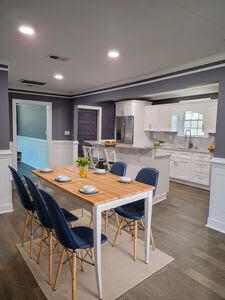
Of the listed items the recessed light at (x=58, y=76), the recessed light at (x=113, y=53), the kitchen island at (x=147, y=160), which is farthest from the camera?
the recessed light at (x=58, y=76)

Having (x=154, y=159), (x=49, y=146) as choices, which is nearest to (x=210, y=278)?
(x=154, y=159)

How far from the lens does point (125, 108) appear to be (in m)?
7.09

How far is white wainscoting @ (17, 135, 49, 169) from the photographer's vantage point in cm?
695

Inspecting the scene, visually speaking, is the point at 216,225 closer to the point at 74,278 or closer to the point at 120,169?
the point at 120,169

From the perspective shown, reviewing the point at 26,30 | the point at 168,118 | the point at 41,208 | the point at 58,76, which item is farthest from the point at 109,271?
the point at 168,118

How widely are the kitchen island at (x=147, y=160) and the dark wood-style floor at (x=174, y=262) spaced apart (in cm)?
54

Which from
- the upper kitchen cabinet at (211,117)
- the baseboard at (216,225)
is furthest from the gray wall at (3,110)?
the upper kitchen cabinet at (211,117)

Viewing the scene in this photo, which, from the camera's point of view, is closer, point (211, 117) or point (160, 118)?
point (211, 117)

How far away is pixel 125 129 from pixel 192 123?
2.26 metres

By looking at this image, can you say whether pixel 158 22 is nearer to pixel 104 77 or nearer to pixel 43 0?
pixel 43 0

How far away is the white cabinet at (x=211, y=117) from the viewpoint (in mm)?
5211

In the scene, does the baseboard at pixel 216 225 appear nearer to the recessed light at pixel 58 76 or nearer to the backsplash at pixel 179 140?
the backsplash at pixel 179 140

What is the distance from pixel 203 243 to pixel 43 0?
323 cm

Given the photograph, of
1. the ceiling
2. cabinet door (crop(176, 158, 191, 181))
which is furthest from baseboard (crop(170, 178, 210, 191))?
the ceiling
